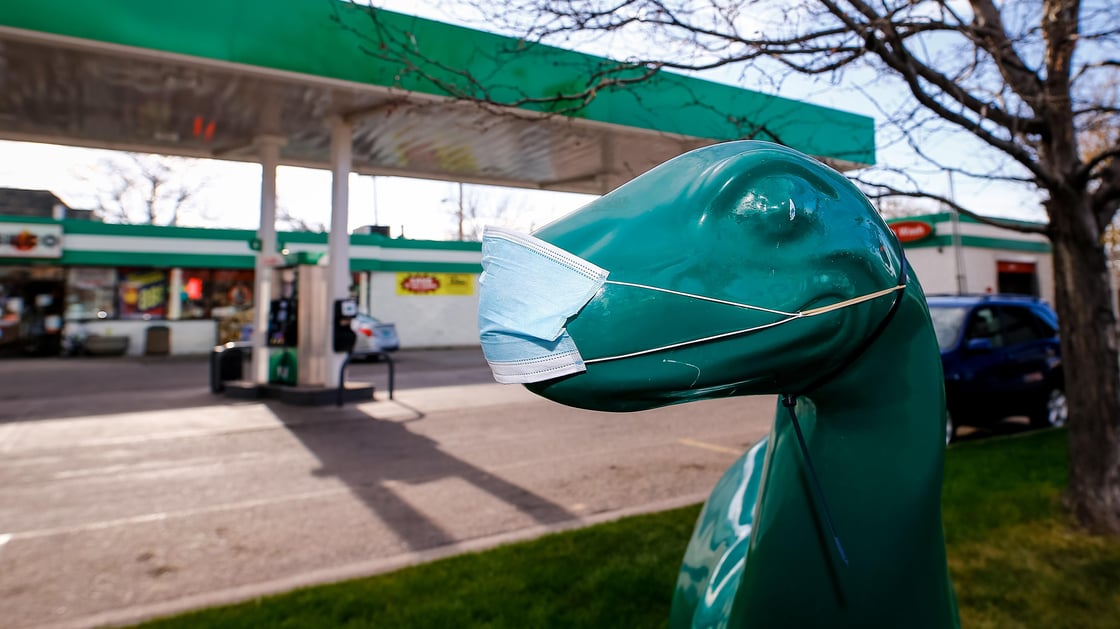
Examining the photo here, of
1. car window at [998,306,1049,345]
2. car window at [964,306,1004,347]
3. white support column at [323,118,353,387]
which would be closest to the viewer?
car window at [964,306,1004,347]

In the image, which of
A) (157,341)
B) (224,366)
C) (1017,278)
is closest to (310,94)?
(224,366)

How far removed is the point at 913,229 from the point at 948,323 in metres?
20.6

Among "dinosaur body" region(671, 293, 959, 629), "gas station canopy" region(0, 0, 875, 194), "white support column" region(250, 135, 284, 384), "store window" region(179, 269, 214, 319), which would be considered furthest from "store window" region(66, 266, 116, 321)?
"dinosaur body" region(671, 293, 959, 629)

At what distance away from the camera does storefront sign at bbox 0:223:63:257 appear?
22.4 metres

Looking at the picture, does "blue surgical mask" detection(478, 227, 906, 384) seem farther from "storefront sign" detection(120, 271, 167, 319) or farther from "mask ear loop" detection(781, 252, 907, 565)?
"storefront sign" detection(120, 271, 167, 319)

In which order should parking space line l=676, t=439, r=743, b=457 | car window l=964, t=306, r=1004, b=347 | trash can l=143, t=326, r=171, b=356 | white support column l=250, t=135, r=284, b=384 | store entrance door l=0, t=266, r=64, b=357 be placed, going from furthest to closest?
store entrance door l=0, t=266, r=64, b=357 < trash can l=143, t=326, r=171, b=356 < white support column l=250, t=135, r=284, b=384 < car window l=964, t=306, r=1004, b=347 < parking space line l=676, t=439, r=743, b=457

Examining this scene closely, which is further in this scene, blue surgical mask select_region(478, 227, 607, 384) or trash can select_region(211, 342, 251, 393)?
trash can select_region(211, 342, 251, 393)

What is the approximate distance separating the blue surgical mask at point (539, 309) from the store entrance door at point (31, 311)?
28584 millimetres

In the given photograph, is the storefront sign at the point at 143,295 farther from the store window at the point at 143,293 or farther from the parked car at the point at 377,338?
the parked car at the point at 377,338

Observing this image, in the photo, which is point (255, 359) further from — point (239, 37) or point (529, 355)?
point (529, 355)

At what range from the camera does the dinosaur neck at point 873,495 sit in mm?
1110

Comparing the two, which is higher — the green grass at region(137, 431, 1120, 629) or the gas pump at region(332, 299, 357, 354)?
the gas pump at region(332, 299, 357, 354)

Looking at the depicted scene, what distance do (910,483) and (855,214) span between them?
0.45m

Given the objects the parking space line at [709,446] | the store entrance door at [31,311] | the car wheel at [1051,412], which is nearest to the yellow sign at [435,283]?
the store entrance door at [31,311]
